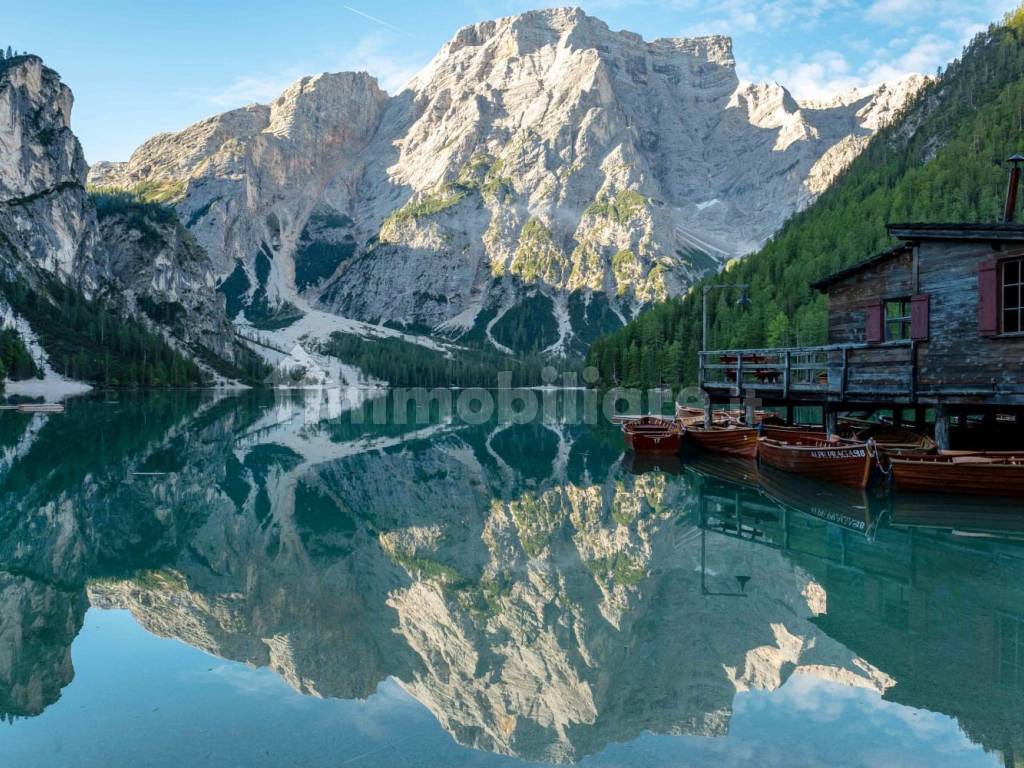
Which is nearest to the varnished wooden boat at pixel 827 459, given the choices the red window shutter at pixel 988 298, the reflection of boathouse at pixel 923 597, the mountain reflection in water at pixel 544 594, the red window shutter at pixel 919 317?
the mountain reflection in water at pixel 544 594

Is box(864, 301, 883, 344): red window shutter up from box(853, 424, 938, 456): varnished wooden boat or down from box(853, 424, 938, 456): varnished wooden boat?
up

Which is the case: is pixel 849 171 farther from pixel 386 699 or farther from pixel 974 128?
pixel 386 699

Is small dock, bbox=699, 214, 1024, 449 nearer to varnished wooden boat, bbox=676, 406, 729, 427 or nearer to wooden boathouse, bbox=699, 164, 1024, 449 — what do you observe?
wooden boathouse, bbox=699, 164, 1024, 449

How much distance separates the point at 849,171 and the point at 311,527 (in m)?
166

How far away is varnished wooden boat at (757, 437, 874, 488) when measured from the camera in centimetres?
2736

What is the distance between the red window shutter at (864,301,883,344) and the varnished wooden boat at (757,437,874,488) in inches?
178

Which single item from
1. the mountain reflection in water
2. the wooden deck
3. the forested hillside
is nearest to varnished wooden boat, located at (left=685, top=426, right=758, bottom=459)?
the wooden deck

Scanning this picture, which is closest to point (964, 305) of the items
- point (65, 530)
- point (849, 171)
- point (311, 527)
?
point (311, 527)

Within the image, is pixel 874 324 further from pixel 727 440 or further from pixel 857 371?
pixel 727 440

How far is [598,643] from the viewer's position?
41.7 feet

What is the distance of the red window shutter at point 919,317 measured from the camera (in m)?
27.4

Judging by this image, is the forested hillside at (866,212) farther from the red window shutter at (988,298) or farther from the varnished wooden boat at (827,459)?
the red window shutter at (988,298)

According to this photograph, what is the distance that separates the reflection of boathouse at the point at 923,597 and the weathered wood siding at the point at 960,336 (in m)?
5.11

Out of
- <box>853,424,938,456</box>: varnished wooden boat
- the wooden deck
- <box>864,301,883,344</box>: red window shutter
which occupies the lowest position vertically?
<box>853,424,938,456</box>: varnished wooden boat
